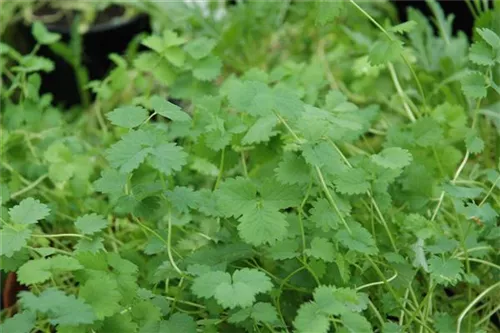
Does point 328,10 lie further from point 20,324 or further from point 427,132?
point 20,324

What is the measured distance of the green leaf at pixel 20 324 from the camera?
607 mm

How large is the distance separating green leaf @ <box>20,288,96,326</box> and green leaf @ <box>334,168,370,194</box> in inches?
11.1

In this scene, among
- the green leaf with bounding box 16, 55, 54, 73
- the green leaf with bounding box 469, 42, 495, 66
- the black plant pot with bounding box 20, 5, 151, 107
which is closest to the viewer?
the green leaf with bounding box 469, 42, 495, 66

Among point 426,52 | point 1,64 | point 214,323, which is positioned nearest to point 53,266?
point 214,323

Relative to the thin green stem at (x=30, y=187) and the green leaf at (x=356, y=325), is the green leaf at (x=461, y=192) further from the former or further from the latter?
the thin green stem at (x=30, y=187)

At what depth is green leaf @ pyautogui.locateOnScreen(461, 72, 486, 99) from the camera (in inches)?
30.2

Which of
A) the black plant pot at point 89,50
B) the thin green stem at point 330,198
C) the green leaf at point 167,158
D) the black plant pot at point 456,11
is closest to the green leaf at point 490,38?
the thin green stem at point 330,198

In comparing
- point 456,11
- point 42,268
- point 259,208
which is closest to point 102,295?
point 42,268

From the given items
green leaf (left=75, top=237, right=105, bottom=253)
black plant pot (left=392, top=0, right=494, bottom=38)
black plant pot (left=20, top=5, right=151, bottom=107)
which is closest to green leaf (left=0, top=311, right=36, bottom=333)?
green leaf (left=75, top=237, right=105, bottom=253)

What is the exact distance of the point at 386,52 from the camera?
0.80 metres

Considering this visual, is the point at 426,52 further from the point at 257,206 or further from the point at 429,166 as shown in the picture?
the point at 257,206

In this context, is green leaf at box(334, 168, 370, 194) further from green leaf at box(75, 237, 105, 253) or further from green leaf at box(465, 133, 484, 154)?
green leaf at box(75, 237, 105, 253)

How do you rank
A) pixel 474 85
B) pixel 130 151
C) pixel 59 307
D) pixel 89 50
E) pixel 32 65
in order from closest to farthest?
pixel 59 307
pixel 130 151
pixel 474 85
pixel 32 65
pixel 89 50

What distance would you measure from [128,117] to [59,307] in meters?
0.21
